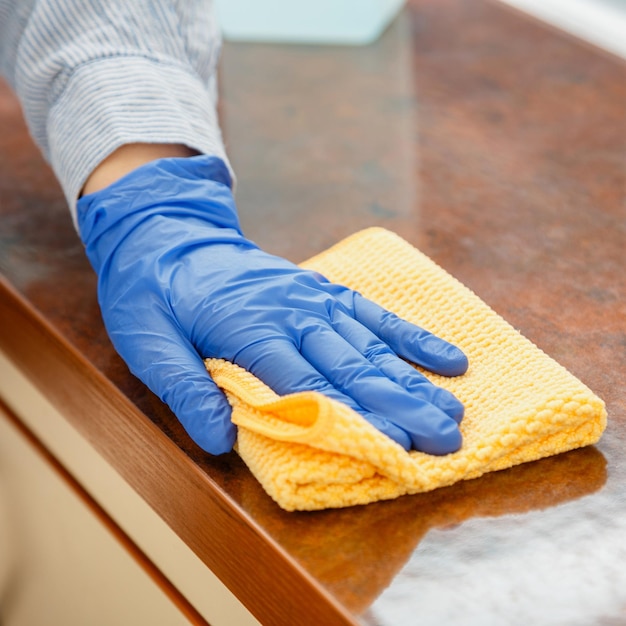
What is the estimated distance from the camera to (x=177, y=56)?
1082 mm

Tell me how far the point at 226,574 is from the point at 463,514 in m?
0.22

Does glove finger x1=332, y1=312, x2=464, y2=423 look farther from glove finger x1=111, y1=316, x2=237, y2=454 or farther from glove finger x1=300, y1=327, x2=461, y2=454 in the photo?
glove finger x1=111, y1=316, x2=237, y2=454

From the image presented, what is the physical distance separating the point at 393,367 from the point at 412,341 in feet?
0.15

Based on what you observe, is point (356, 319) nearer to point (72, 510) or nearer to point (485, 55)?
point (72, 510)

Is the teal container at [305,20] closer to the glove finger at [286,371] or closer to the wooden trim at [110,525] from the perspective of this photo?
the wooden trim at [110,525]

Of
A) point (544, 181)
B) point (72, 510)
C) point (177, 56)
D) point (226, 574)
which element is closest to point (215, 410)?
point (226, 574)

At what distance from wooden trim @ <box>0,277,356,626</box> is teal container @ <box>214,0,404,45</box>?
0.84 m

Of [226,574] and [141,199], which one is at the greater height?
[141,199]

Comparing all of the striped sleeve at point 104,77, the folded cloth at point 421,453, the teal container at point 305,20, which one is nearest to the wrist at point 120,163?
the striped sleeve at point 104,77

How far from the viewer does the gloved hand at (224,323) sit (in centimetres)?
73

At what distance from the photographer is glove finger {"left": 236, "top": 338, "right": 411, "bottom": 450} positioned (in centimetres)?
73

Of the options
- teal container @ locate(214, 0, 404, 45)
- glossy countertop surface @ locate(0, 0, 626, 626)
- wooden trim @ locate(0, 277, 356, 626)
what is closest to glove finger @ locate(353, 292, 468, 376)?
glossy countertop surface @ locate(0, 0, 626, 626)

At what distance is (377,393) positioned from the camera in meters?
0.72

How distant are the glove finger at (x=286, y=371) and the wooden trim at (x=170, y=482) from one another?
0.33 feet
